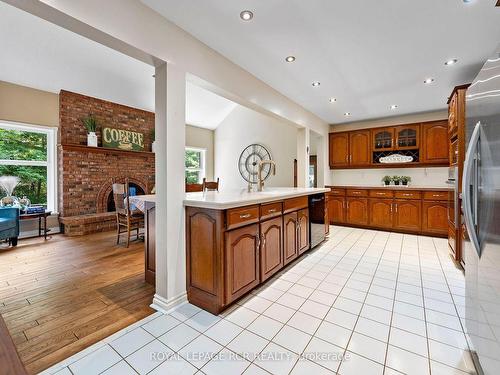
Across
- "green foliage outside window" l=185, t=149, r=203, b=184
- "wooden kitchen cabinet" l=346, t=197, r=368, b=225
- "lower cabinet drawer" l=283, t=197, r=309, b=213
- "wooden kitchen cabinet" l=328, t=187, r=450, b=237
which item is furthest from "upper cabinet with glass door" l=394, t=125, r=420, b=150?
"green foliage outside window" l=185, t=149, r=203, b=184

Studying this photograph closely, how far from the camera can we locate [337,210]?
5.32 metres

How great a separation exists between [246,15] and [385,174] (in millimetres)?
4701

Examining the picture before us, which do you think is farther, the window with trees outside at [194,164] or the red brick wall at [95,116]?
the window with trees outside at [194,164]

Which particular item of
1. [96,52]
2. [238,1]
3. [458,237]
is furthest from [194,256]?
[96,52]

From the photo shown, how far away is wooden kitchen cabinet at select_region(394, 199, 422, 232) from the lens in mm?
4379

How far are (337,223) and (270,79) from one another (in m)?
3.62

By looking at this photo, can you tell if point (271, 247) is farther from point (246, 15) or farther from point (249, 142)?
point (249, 142)

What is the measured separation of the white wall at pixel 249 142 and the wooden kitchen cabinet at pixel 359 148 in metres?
1.31

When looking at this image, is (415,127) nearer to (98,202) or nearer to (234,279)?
(234,279)

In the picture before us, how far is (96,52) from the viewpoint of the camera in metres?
3.67

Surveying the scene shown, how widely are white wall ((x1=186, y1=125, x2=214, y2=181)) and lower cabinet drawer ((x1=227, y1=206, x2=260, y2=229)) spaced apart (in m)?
5.20

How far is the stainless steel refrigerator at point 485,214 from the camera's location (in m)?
1.06

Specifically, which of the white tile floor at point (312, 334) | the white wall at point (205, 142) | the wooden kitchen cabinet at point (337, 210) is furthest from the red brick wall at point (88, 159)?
the wooden kitchen cabinet at point (337, 210)

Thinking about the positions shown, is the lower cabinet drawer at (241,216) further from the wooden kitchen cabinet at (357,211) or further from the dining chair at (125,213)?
the wooden kitchen cabinet at (357,211)
